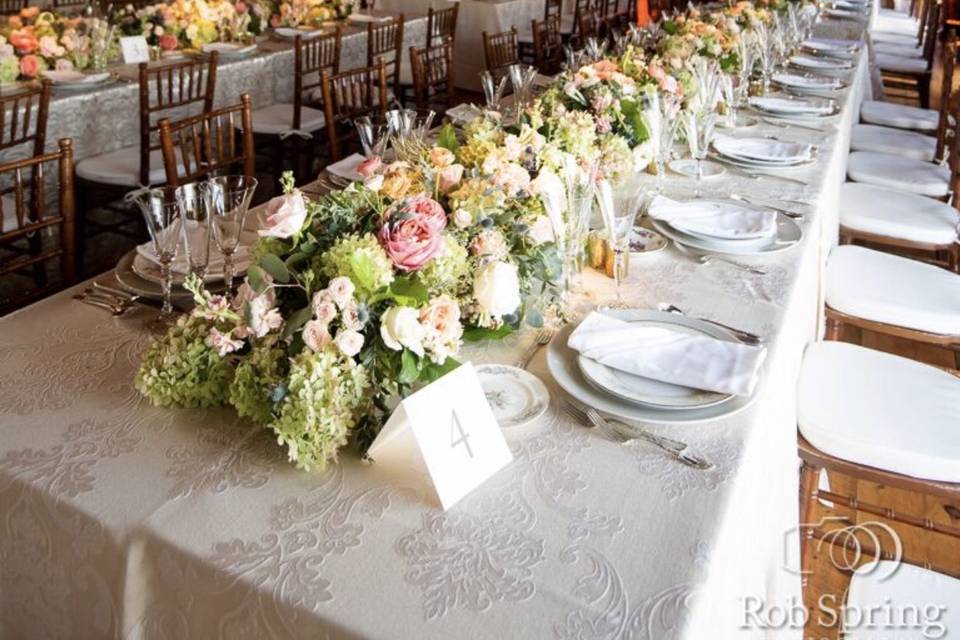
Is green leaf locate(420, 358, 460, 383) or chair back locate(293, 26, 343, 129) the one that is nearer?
green leaf locate(420, 358, 460, 383)

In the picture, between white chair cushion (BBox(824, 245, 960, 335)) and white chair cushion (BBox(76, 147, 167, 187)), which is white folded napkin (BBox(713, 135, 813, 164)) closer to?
white chair cushion (BBox(824, 245, 960, 335))

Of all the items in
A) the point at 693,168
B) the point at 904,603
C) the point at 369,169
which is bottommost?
the point at 904,603

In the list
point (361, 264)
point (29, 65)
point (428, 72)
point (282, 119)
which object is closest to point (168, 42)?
point (282, 119)

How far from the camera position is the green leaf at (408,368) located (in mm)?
1005

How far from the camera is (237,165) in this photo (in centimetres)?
364

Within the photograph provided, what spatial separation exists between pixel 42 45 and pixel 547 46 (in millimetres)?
3019

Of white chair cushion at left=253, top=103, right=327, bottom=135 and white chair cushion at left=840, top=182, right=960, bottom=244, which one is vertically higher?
white chair cushion at left=253, top=103, right=327, bottom=135

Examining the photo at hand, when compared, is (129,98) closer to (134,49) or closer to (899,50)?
(134,49)

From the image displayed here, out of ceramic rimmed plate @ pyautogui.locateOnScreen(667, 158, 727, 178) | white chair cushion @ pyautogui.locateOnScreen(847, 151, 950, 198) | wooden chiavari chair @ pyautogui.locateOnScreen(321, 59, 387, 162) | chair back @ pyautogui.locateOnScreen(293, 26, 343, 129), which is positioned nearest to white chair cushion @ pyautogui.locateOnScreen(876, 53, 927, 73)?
white chair cushion @ pyautogui.locateOnScreen(847, 151, 950, 198)

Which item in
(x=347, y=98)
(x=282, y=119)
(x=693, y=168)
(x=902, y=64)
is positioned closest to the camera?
(x=693, y=168)

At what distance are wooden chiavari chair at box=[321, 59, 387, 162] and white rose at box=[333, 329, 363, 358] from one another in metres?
1.96

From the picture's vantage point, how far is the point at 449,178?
1350 mm

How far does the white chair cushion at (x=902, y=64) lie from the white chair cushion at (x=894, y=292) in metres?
4.53

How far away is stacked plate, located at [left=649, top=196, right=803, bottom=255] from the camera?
1690 mm
